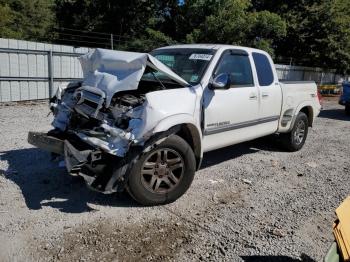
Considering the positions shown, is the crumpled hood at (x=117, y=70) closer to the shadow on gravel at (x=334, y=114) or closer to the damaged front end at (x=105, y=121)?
the damaged front end at (x=105, y=121)

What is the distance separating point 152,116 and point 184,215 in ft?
3.97

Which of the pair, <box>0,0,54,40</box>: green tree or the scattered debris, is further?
<box>0,0,54,40</box>: green tree

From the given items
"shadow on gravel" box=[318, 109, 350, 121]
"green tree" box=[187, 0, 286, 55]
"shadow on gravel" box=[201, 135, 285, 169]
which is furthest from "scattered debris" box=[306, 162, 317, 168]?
"green tree" box=[187, 0, 286, 55]

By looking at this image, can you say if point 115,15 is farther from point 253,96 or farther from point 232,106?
point 232,106

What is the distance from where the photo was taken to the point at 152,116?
390cm

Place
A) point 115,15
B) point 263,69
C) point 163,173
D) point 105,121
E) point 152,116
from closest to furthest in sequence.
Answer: point 152,116
point 105,121
point 163,173
point 263,69
point 115,15

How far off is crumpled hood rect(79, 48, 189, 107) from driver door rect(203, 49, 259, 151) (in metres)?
0.60

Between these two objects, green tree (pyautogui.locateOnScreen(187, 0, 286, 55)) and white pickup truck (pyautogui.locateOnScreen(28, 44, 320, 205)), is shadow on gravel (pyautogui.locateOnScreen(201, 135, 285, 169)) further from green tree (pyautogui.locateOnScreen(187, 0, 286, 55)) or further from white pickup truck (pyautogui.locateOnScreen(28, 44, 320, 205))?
green tree (pyautogui.locateOnScreen(187, 0, 286, 55))

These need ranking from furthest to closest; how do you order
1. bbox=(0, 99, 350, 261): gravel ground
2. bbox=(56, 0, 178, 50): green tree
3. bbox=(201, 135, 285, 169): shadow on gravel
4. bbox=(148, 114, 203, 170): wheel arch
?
bbox=(56, 0, 178, 50): green tree, bbox=(201, 135, 285, 169): shadow on gravel, bbox=(148, 114, 203, 170): wheel arch, bbox=(0, 99, 350, 261): gravel ground

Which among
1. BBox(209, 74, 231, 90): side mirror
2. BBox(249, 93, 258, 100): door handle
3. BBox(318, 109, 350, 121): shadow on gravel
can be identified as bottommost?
BBox(318, 109, 350, 121): shadow on gravel

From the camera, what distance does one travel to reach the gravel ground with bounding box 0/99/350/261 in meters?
3.41

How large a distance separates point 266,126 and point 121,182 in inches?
125

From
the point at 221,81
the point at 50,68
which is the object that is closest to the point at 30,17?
the point at 50,68

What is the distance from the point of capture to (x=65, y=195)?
4.47m
